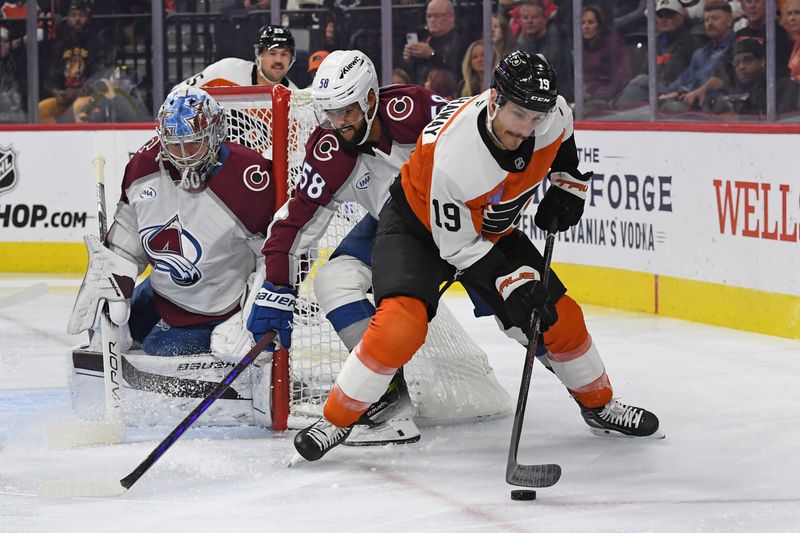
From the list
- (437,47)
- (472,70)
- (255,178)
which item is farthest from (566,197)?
(437,47)

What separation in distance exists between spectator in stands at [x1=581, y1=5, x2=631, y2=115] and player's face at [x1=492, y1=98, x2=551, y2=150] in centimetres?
340

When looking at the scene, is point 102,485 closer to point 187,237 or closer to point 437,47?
point 187,237

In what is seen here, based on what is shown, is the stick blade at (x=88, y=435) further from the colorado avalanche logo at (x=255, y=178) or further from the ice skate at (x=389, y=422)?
the colorado avalanche logo at (x=255, y=178)

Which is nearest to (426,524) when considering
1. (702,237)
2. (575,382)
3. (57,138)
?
(575,382)

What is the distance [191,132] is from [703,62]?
305cm

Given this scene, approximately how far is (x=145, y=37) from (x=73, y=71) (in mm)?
470

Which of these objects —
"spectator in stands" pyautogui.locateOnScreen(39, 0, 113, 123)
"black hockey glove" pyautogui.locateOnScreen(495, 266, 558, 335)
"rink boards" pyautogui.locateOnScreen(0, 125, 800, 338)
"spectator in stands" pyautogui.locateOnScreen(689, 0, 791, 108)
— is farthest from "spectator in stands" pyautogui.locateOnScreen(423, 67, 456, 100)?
"black hockey glove" pyautogui.locateOnScreen(495, 266, 558, 335)

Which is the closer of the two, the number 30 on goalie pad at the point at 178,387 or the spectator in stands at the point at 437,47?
the number 30 on goalie pad at the point at 178,387

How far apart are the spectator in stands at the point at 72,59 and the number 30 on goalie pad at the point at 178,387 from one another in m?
4.23

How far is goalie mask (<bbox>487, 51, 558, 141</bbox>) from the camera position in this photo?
2.79 meters

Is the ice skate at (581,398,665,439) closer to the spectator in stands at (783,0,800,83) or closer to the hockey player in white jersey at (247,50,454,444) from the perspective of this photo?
the hockey player in white jersey at (247,50,454,444)

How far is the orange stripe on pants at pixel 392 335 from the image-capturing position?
2902 mm

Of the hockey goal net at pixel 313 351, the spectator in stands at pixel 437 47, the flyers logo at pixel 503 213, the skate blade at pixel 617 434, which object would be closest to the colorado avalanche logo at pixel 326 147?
the hockey goal net at pixel 313 351

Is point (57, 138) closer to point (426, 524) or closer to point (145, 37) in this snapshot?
point (145, 37)
